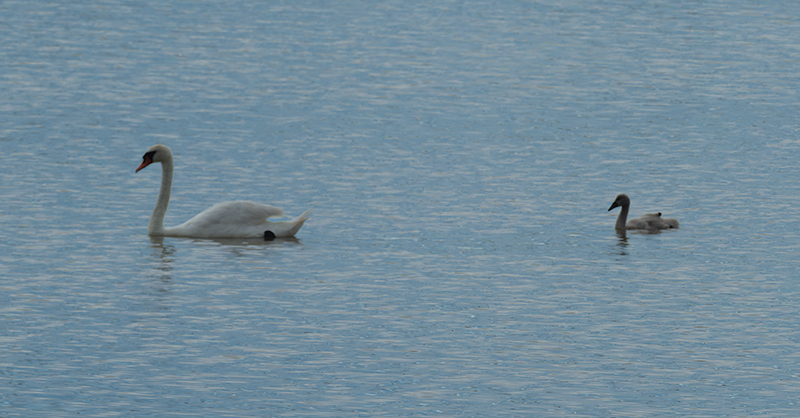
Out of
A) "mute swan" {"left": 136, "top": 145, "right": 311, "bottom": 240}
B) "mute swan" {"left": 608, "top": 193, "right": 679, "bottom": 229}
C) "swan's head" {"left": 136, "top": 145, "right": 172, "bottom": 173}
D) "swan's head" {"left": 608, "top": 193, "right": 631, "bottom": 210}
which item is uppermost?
"swan's head" {"left": 136, "top": 145, "right": 172, "bottom": 173}

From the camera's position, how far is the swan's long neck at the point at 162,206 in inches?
844

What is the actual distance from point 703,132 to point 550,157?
488 centimetres

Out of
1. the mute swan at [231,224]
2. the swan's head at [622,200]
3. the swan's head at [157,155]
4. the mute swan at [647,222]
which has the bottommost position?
the mute swan at [647,222]

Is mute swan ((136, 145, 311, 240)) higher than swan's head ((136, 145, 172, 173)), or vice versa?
swan's head ((136, 145, 172, 173))

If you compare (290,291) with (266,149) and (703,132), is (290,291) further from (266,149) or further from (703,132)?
(703,132)

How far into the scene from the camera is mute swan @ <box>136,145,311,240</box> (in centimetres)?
2144

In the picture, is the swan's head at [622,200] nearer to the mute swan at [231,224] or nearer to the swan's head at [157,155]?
the mute swan at [231,224]

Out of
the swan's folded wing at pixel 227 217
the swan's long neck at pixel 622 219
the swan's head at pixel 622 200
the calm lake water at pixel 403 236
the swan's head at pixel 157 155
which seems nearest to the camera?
the calm lake water at pixel 403 236

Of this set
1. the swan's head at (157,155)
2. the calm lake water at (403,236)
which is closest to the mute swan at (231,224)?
the calm lake water at (403,236)

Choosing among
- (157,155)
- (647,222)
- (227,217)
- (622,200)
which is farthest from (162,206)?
(647,222)

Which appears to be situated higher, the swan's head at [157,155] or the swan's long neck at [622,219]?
the swan's head at [157,155]

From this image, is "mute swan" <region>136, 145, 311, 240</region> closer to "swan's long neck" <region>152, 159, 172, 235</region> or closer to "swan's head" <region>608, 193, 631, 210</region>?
"swan's long neck" <region>152, 159, 172, 235</region>

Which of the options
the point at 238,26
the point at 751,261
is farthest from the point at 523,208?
the point at 238,26

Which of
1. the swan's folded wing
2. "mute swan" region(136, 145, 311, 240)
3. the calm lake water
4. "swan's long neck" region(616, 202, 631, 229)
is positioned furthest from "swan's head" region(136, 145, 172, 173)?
"swan's long neck" region(616, 202, 631, 229)
